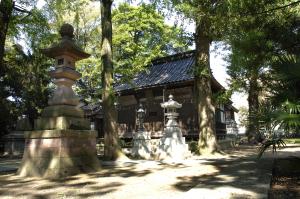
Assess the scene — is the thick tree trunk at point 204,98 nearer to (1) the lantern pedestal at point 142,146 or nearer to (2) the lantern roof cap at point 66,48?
(1) the lantern pedestal at point 142,146

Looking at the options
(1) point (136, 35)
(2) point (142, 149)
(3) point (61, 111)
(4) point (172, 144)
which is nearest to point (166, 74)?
(1) point (136, 35)

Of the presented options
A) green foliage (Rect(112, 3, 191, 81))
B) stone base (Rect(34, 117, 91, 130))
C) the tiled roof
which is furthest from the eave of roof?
stone base (Rect(34, 117, 91, 130))

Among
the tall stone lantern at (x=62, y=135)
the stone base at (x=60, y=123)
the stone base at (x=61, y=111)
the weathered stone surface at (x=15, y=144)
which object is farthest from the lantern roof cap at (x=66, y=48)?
the weathered stone surface at (x=15, y=144)

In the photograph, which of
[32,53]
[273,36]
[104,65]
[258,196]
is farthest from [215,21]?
[32,53]

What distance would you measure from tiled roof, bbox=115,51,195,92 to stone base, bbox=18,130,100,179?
11697 mm

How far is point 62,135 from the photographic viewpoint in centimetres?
822

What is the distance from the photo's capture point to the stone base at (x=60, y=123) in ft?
28.0

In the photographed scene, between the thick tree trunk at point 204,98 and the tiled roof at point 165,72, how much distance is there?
4748mm

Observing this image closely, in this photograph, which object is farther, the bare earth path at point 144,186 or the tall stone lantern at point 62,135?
the tall stone lantern at point 62,135

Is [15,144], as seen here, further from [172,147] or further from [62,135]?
[62,135]

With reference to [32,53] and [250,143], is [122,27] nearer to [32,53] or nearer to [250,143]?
[32,53]

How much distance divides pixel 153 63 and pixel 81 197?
21.1 meters

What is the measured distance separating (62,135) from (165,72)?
50.9 ft

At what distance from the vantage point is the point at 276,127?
5.55 meters
